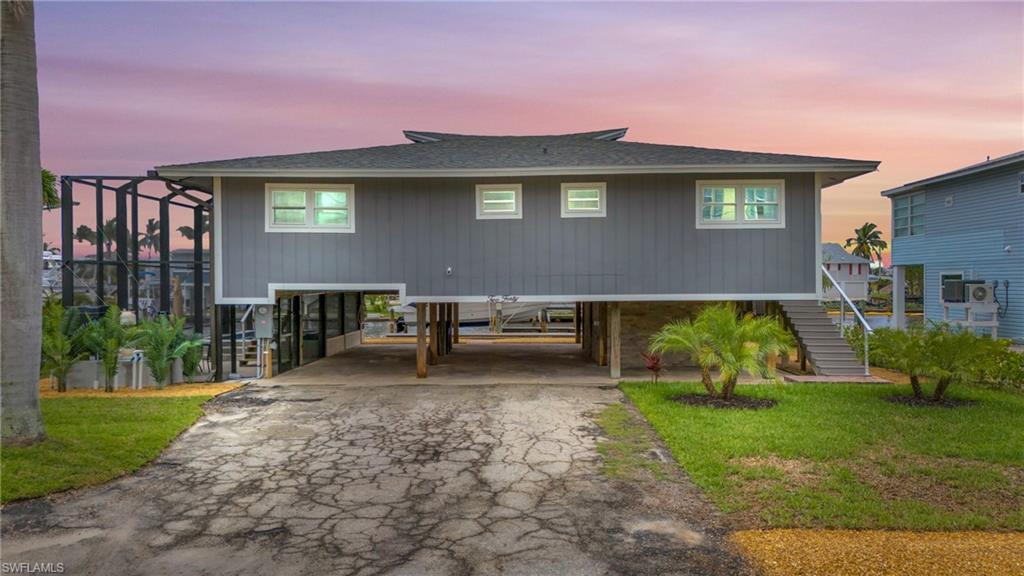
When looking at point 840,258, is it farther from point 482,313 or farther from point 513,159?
point 513,159

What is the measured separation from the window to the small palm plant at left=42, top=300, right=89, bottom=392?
95.4 feet

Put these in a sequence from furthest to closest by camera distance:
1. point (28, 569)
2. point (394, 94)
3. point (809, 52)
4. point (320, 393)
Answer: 1. point (394, 94)
2. point (809, 52)
3. point (320, 393)
4. point (28, 569)

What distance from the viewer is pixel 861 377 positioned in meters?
12.4

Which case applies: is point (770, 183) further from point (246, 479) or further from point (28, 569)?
point (28, 569)

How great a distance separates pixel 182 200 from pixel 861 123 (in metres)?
22.1

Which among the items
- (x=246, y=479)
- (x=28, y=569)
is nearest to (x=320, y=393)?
(x=246, y=479)

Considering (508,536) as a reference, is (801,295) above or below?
above

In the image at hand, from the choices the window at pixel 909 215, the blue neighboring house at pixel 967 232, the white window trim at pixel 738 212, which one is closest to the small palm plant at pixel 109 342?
the white window trim at pixel 738 212

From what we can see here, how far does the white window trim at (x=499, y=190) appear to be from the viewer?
42.7 feet

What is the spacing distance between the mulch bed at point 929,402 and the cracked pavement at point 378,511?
5569mm

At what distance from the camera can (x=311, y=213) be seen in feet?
42.7

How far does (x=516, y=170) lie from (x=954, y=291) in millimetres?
18491

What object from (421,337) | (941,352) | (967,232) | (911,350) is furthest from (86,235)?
(967,232)

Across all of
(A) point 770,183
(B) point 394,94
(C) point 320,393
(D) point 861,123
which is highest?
(B) point 394,94
